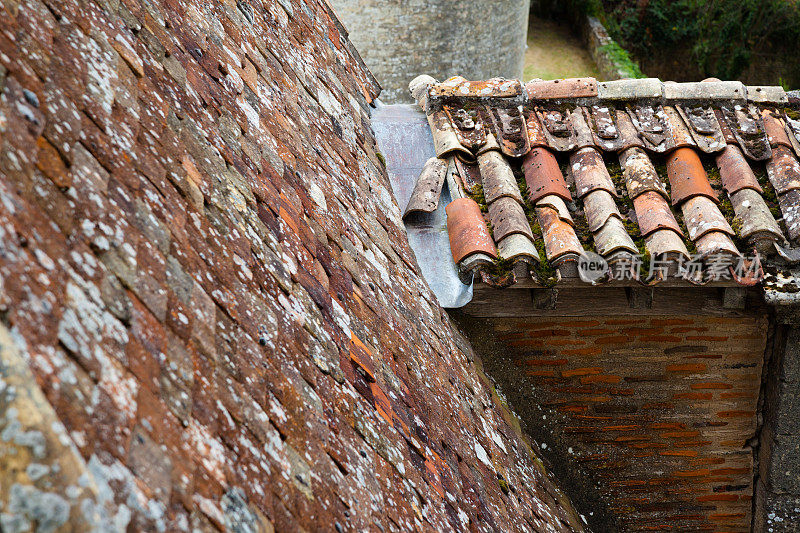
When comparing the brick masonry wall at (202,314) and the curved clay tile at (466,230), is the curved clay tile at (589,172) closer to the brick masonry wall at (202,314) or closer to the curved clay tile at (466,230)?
the curved clay tile at (466,230)

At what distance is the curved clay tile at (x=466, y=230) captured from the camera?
345cm

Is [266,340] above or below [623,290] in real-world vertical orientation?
below

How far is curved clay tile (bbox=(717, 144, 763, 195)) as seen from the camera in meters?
3.74

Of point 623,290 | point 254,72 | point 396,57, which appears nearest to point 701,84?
point 623,290

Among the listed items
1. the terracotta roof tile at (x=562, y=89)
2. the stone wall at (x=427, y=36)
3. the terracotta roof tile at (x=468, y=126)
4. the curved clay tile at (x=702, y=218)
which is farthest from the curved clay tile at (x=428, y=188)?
Answer: the stone wall at (x=427, y=36)

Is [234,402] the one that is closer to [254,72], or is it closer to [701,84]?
[254,72]

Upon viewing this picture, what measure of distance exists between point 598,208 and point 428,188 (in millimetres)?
922

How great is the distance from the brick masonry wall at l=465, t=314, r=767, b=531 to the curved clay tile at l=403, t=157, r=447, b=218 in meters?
0.71

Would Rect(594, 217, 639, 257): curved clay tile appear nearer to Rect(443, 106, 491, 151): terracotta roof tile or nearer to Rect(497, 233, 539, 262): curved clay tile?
Rect(497, 233, 539, 262): curved clay tile

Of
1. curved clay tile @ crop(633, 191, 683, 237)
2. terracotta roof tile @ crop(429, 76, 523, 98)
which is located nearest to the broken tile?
terracotta roof tile @ crop(429, 76, 523, 98)

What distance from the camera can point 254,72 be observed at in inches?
119

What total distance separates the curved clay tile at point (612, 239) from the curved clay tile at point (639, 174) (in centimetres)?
32

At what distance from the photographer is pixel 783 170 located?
3883mm

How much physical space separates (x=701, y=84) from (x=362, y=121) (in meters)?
2.16
